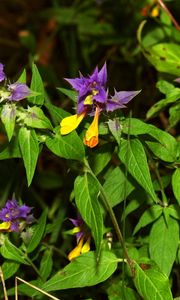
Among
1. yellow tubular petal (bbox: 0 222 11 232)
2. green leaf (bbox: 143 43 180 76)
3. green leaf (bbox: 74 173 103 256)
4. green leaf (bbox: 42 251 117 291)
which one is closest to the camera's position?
green leaf (bbox: 74 173 103 256)

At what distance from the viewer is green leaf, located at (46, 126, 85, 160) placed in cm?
121

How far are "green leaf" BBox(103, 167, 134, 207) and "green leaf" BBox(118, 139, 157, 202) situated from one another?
0.14 meters

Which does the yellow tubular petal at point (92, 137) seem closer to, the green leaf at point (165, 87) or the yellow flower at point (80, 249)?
the yellow flower at point (80, 249)

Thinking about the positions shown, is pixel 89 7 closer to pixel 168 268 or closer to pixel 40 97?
pixel 40 97

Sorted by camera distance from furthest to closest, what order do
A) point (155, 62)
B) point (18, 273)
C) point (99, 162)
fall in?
point (155, 62) < point (18, 273) < point (99, 162)

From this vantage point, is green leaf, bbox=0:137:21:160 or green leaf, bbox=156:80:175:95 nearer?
green leaf, bbox=0:137:21:160

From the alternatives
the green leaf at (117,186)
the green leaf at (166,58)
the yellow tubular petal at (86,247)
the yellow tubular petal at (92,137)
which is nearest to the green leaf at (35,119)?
the yellow tubular petal at (92,137)

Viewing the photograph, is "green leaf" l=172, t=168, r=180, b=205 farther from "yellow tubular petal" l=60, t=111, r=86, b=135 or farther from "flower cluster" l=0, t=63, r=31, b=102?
"flower cluster" l=0, t=63, r=31, b=102

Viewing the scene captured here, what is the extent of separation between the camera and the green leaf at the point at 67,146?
3.98 ft

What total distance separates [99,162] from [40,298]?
0.45 meters

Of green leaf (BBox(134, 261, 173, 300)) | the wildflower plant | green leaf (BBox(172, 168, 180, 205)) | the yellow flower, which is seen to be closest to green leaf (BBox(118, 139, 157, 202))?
the wildflower plant

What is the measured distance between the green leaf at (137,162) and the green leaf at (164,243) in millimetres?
216

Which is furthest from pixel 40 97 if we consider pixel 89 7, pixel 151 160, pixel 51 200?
pixel 89 7

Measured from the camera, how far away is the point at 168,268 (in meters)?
1.33
